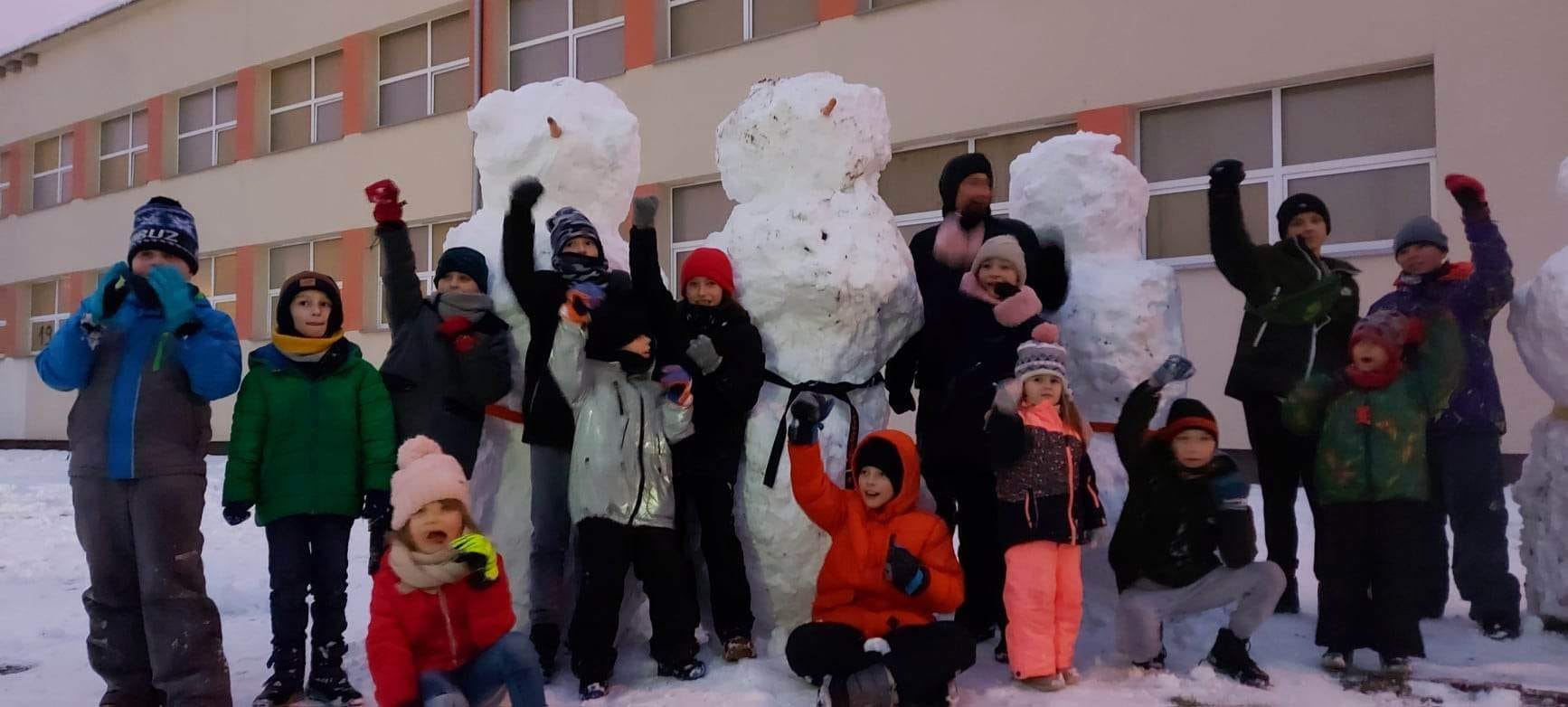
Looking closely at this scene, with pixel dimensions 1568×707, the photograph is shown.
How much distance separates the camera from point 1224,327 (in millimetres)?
8055

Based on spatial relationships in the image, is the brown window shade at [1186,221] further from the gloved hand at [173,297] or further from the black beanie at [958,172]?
the gloved hand at [173,297]

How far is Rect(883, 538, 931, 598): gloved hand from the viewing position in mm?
3482

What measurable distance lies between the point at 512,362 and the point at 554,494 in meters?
0.47

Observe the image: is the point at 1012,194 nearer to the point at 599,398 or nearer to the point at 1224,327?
the point at 599,398

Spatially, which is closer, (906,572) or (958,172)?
(906,572)

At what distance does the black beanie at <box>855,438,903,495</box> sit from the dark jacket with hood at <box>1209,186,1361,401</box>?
1.48m

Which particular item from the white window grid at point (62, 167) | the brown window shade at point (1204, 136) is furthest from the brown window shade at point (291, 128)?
the brown window shade at point (1204, 136)

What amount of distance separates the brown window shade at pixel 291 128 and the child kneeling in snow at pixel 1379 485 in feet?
44.7

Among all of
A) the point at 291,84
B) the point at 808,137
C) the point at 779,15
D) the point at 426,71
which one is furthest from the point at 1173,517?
the point at 291,84

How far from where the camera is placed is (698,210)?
11.1m

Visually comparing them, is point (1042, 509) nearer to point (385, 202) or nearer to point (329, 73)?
point (385, 202)

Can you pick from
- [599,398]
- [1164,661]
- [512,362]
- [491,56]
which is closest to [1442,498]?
[1164,661]

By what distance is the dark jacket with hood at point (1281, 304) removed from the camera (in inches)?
164

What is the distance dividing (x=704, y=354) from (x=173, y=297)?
1561 millimetres
